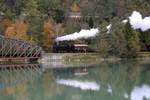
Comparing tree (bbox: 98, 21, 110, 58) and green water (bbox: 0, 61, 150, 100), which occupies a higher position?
tree (bbox: 98, 21, 110, 58)

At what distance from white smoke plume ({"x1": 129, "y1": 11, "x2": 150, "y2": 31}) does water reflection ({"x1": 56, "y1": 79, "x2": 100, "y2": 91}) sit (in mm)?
28526

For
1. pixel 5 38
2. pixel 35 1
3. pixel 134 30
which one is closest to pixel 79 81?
pixel 5 38

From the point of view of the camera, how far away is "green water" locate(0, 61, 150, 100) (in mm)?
29688

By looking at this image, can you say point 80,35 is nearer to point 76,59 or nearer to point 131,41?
point 76,59

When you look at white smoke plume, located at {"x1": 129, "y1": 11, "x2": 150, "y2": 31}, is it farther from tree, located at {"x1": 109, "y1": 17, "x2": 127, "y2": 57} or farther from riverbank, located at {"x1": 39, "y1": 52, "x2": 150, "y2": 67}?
riverbank, located at {"x1": 39, "y1": 52, "x2": 150, "y2": 67}

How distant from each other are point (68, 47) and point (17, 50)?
30.9 feet

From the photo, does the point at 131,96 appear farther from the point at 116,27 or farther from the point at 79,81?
Result: the point at 116,27

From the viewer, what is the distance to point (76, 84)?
36.8 meters

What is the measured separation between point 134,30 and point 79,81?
25910 millimetres

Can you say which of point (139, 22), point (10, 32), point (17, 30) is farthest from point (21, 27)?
point (139, 22)

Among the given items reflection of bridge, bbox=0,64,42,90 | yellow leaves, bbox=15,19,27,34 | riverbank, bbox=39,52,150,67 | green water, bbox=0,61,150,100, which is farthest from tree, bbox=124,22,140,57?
reflection of bridge, bbox=0,64,42,90

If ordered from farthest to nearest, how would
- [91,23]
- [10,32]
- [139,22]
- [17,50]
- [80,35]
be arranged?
[91,23]
[80,35]
[139,22]
[10,32]
[17,50]

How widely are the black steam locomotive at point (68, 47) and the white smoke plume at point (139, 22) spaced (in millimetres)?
7423

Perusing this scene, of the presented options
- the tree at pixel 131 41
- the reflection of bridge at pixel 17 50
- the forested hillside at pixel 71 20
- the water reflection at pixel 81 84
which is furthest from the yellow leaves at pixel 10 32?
the water reflection at pixel 81 84
